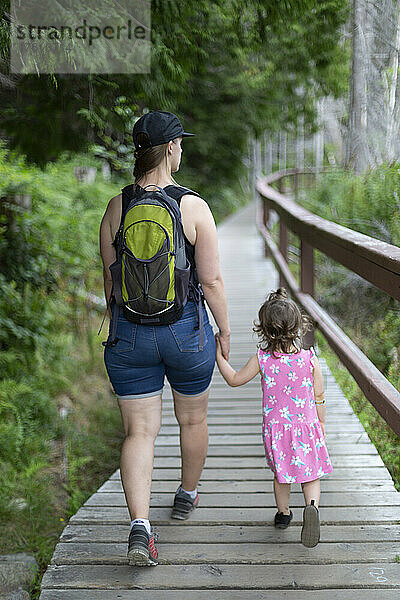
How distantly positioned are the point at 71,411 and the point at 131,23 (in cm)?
325

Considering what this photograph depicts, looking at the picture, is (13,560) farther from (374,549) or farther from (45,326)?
(45,326)

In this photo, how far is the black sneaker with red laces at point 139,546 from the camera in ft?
7.75

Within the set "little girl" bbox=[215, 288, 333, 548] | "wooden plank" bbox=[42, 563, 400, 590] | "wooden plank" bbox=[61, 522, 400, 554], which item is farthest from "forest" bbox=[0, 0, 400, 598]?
"little girl" bbox=[215, 288, 333, 548]

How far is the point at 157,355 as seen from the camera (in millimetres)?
2438

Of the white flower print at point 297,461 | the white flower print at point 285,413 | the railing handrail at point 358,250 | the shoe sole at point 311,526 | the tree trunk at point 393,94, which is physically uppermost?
the tree trunk at point 393,94

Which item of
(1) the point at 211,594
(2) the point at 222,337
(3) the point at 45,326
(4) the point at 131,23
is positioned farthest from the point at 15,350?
(1) the point at 211,594

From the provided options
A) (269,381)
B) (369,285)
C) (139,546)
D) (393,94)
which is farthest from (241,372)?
(393,94)

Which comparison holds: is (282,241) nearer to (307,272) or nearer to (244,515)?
(307,272)

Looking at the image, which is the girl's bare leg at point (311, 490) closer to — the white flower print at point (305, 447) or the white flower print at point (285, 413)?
the white flower print at point (305, 447)

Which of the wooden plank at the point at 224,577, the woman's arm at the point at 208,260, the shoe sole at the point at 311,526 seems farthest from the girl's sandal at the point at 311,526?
the woman's arm at the point at 208,260

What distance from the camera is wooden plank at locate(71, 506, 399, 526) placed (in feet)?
9.29

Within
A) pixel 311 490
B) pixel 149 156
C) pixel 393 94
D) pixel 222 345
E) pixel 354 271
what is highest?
pixel 393 94

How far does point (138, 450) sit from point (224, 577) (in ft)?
1.78

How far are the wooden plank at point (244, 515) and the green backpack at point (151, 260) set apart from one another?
39.9 inches
